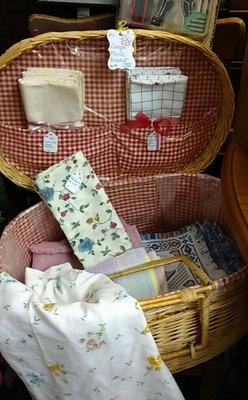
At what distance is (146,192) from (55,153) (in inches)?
11.0

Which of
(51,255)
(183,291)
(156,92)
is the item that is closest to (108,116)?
(156,92)

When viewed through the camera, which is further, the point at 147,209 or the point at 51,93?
the point at 147,209

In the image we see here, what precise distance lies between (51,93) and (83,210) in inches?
12.5

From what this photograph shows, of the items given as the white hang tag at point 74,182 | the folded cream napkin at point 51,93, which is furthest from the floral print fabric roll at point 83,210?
the folded cream napkin at point 51,93

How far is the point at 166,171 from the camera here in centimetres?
129

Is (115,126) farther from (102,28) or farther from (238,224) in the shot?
(238,224)

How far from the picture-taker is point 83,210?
3.98 feet

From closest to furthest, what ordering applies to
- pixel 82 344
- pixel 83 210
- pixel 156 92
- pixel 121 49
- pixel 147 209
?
pixel 82 344 < pixel 121 49 < pixel 156 92 < pixel 83 210 < pixel 147 209

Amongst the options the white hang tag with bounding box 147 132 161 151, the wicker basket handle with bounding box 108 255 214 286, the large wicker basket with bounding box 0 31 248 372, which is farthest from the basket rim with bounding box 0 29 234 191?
the wicker basket handle with bounding box 108 255 214 286

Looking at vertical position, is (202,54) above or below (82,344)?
above

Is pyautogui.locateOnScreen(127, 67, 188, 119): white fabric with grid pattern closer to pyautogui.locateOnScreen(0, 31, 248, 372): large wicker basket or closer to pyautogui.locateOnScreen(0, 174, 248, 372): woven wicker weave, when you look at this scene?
pyautogui.locateOnScreen(0, 31, 248, 372): large wicker basket

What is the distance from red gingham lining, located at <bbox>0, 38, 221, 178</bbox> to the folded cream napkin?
2cm

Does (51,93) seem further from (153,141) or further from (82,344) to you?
(82,344)

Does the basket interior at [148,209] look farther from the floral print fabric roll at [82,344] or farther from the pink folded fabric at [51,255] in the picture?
the floral print fabric roll at [82,344]
